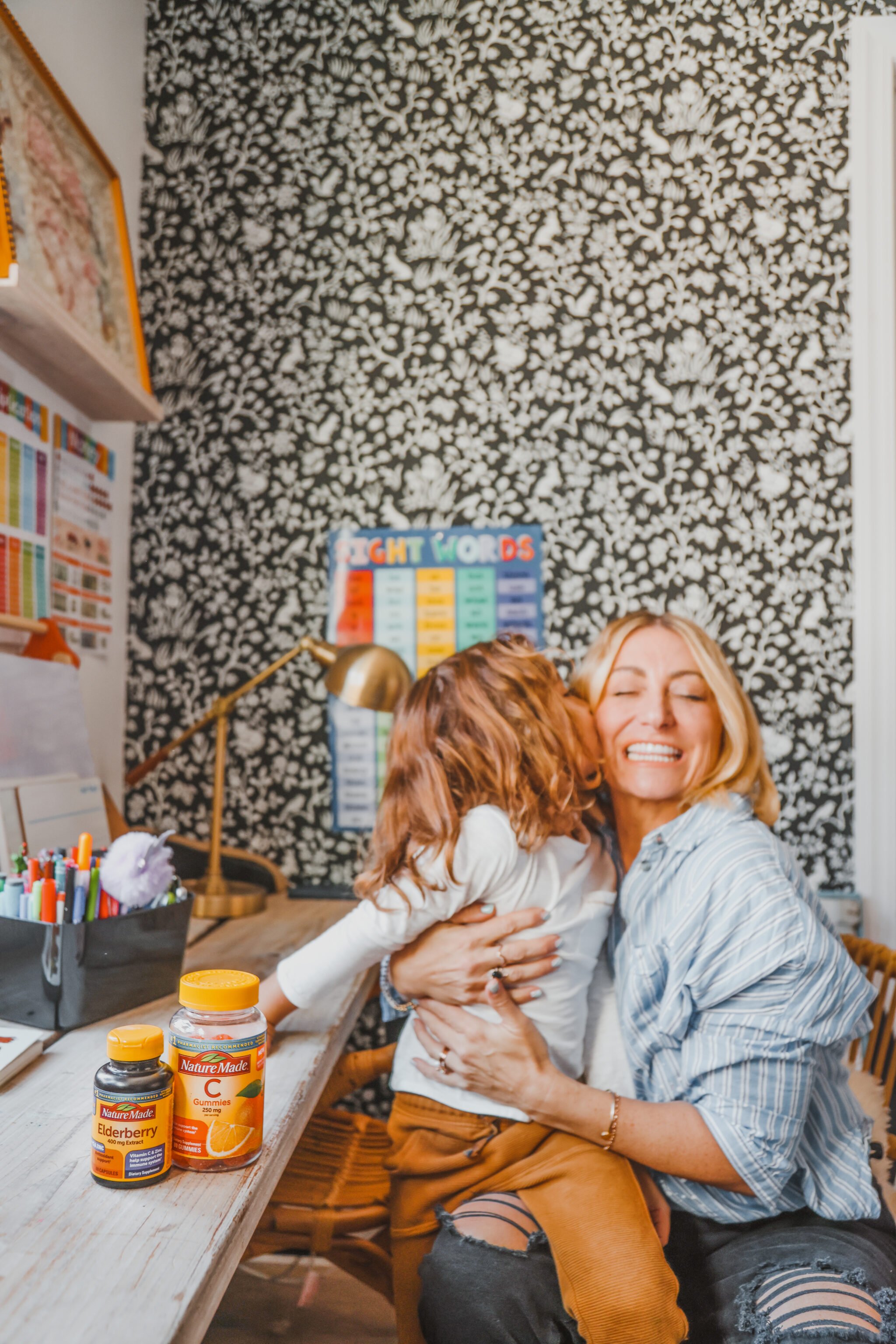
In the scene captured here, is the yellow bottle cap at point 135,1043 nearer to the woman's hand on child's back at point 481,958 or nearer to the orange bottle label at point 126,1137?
the orange bottle label at point 126,1137

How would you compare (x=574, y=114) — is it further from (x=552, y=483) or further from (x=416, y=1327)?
(x=416, y=1327)

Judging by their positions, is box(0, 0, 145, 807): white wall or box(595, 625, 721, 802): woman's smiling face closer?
box(595, 625, 721, 802): woman's smiling face

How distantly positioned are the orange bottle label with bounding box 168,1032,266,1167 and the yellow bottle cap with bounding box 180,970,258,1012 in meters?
0.03

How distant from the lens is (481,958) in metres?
1.22

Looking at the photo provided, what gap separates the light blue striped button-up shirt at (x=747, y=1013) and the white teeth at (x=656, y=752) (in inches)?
3.4

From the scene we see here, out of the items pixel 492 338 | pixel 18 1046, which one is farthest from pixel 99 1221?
pixel 492 338

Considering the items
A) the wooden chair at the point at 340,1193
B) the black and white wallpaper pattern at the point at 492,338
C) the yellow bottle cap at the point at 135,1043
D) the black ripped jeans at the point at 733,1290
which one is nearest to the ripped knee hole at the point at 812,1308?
the black ripped jeans at the point at 733,1290

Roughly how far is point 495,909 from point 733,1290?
54cm

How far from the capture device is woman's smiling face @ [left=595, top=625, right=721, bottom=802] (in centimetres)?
136

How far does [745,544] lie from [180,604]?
1.37 m

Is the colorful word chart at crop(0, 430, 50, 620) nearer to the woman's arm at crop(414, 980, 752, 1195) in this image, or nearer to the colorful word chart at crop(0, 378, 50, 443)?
the colorful word chart at crop(0, 378, 50, 443)

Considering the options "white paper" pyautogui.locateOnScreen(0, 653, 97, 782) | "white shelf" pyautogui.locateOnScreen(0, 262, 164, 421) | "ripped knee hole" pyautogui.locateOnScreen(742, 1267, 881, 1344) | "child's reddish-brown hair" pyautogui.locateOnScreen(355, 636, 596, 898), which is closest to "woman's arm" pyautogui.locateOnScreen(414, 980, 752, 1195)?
"ripped knee hole" pyautogui.locateOnScreen(742, 1267, 881, 1344)

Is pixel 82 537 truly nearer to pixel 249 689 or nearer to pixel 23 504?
pixel 23 504

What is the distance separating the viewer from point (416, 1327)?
1150mm
